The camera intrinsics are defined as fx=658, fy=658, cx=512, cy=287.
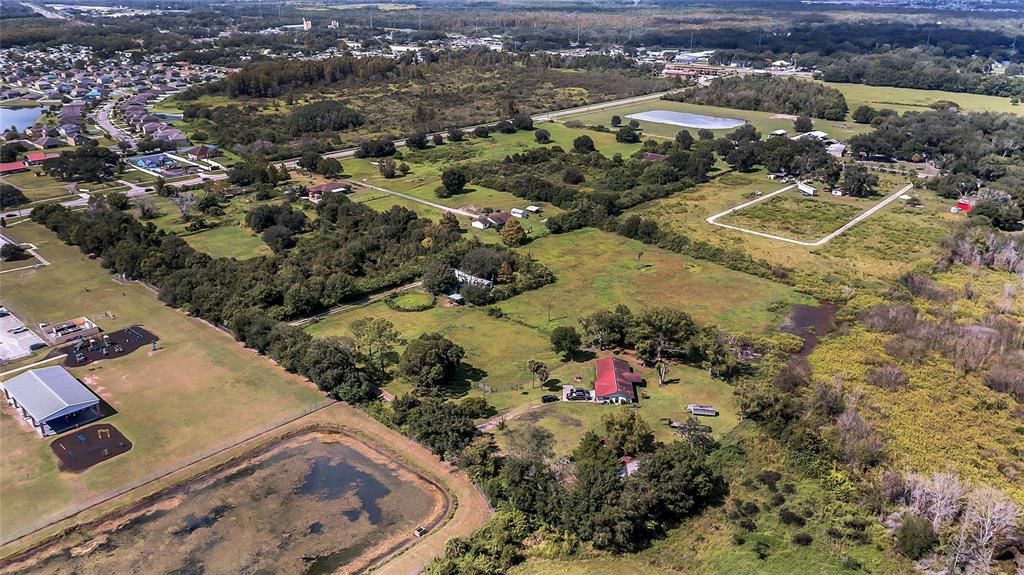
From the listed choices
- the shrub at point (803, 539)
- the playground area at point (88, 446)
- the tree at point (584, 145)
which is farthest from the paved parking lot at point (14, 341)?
the tree at point (584, 145)

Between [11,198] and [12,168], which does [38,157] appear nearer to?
[12,168]

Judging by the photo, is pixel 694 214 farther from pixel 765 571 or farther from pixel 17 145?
pixel 17 145

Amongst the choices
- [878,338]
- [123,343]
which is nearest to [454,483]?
[123,343]

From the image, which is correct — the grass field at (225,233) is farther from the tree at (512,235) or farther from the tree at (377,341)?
the tree at (377,341)

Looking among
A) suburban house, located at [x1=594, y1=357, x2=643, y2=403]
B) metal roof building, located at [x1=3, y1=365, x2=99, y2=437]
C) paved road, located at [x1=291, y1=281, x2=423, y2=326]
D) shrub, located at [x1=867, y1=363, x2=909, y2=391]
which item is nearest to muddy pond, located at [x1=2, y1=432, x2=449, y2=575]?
metal roof building, located at [x1=3, y1=365, x2=99, y2=437]

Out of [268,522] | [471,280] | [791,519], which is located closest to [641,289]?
[471,280]

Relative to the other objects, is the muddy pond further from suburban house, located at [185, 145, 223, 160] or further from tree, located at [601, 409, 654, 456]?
suburban house, located at [185, 145, 223, 160]

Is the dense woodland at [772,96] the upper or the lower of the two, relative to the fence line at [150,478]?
upper
